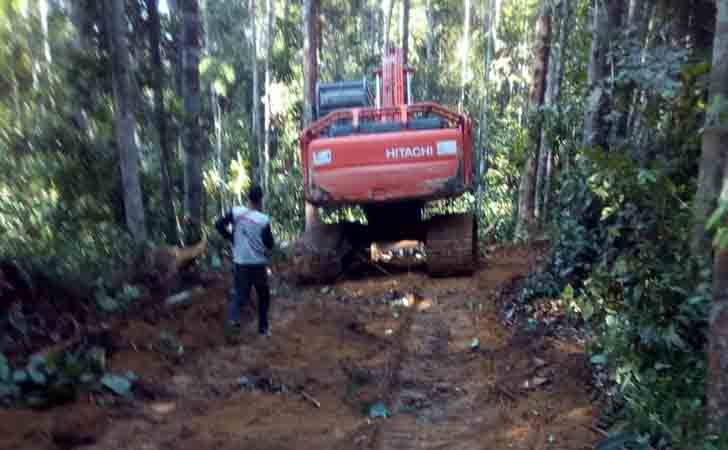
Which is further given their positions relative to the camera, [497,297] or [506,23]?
[506,23]

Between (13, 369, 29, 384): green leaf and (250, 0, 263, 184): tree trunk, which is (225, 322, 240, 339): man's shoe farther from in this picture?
(250, 0, 263, 184): tree trunk

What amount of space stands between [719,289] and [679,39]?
4546 millimetres

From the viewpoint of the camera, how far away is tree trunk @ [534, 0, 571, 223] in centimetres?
1412

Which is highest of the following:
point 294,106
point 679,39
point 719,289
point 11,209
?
point 679,39

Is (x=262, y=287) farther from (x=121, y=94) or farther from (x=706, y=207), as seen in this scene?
(x=706, y=207)

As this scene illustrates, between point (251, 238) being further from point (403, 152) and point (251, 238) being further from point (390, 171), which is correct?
point (403, 152)

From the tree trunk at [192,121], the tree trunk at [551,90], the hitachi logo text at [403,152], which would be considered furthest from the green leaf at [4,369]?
the tree trunk at [551,90]

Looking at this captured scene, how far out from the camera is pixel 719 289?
12.8ft

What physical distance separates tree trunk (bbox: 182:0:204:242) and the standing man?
289cm

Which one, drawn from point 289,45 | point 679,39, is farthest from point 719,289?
point 289,45

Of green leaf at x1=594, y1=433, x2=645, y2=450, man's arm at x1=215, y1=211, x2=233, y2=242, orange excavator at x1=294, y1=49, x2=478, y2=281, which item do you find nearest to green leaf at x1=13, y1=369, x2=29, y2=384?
man's arm at x1=215, y1=211, x2=233, y2=242

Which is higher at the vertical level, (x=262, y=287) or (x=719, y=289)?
(x=719, y=289)

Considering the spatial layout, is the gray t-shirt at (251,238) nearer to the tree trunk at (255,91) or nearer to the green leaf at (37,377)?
the green leaf at (37,377)

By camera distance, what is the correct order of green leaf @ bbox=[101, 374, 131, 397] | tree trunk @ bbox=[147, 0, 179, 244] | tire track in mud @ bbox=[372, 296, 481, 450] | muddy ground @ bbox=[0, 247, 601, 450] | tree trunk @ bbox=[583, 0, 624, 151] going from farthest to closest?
tree trunk @ bbox=[147, 0, 179, 244], tree trunk @ bbox=[583, 0, 624, 151], green leaf @ bbox=[101, 374, 131, 397], tire track in mud @ bbox=[372, 296, 481, 450], muddy ground @ bbox=[0, 247, 601, 450]
